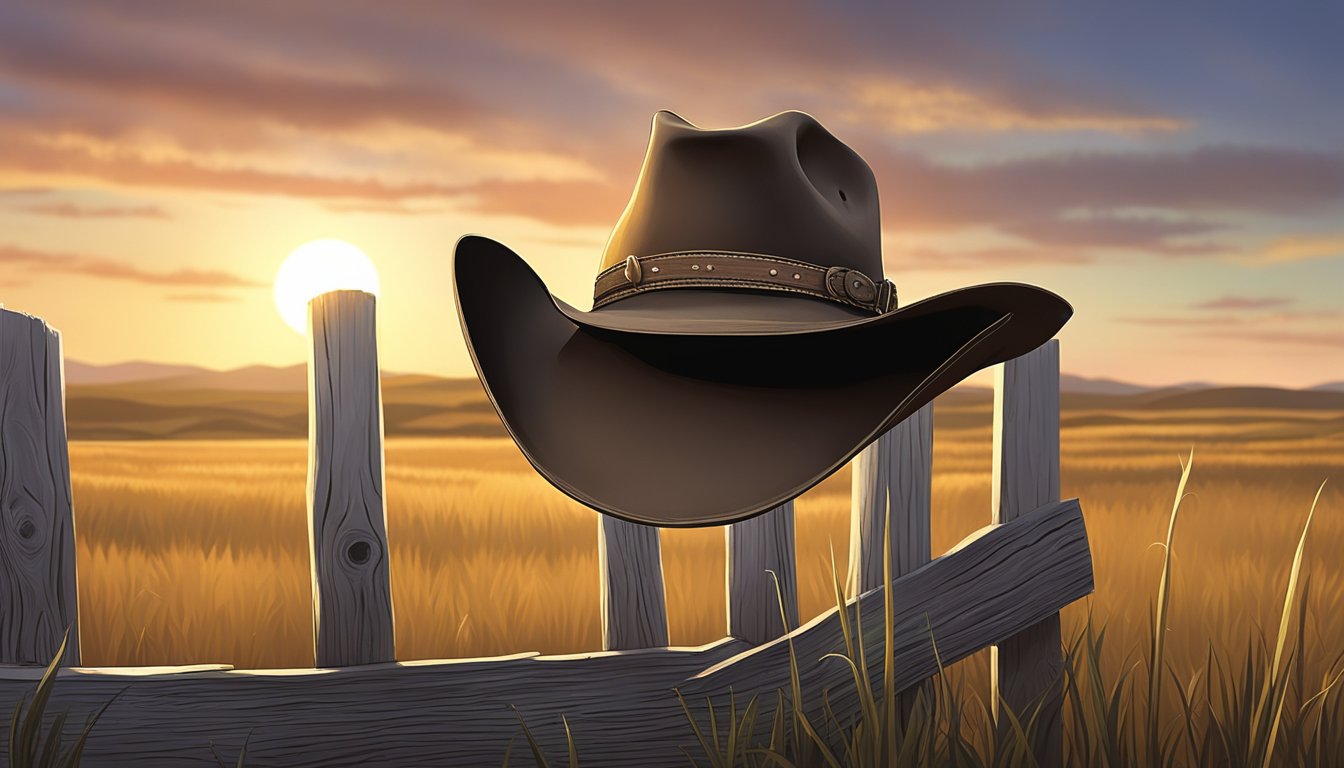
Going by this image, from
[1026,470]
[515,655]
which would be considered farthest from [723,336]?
[1026,470]

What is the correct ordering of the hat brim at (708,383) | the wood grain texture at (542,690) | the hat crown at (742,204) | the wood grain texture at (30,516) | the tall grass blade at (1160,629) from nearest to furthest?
the hat brim at (708,383)
the hat crown at (742,204)
the tall grass blade at (1160,629)
the wood grain texture at (542,690)
the wood grain texture at (30,516)

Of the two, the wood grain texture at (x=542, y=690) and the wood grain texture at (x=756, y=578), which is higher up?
the wood grain texture at (x=756, y=578)

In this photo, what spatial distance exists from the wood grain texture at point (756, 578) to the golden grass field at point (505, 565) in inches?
14.7

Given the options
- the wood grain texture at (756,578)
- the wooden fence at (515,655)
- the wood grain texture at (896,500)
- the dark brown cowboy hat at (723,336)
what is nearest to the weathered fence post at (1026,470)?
the wooden fence at (515,655)

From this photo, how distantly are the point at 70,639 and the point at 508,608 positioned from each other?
3.45ft

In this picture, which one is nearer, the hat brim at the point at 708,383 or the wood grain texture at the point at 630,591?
the hat brim at the point at 708,383

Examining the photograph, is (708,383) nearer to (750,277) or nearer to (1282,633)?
(750,277)

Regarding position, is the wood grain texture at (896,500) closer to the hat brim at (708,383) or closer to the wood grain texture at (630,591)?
the wood grain texture at (630,591)

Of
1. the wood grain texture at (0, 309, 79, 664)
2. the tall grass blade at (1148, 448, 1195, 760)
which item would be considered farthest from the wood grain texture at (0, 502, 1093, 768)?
the tall grass blade at (1148, 448, 1195, 760)

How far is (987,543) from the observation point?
84.8 inches

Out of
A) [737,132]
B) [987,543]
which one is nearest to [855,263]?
[737,132]

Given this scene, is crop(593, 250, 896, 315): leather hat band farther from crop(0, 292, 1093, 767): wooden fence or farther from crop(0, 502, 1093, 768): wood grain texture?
crop(0, 502, 1093, 768): wood grain texture

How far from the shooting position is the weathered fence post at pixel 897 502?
7.18 feet

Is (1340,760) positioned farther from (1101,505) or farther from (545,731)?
(1101,505)
